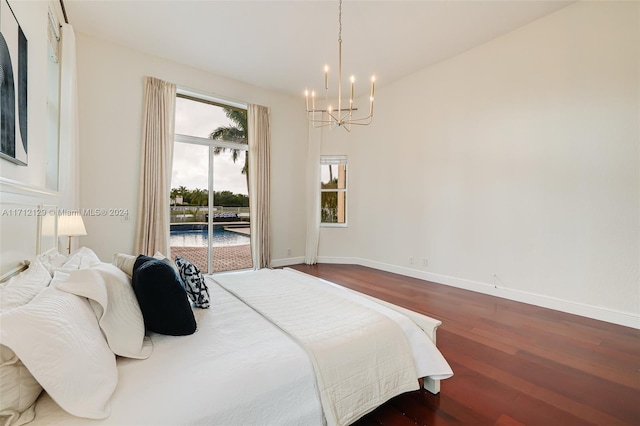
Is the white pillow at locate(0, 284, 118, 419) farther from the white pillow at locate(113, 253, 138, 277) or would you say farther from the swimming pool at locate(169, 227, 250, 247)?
the swimming pool at locate(169, 227, 250, 247)

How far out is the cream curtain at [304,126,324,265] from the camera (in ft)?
18.1

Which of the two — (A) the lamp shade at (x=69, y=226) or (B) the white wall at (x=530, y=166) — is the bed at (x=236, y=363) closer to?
(A) the lamp shade at (x=69, y=226)

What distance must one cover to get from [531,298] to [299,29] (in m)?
4.33

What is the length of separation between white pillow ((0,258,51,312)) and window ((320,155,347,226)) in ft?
15.2

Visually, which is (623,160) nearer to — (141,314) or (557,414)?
(557,414)

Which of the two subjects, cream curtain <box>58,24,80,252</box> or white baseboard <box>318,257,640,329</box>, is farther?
cream curtain <box>58,24,80,252</box>

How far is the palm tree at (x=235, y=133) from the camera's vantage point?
15.4 ft

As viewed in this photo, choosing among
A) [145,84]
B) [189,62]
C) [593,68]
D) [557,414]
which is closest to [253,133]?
[189,62]

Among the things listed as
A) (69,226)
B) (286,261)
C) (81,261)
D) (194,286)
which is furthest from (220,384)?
(286,261)

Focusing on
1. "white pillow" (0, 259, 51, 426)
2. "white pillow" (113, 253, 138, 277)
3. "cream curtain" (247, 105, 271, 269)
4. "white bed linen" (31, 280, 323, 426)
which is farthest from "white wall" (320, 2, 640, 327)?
"white pillow" (0, 259, 51, 426)

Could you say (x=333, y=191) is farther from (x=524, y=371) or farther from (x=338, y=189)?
(x=524, y=371)

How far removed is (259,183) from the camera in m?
4.87

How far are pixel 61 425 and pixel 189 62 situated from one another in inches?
180

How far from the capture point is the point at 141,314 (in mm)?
1251
